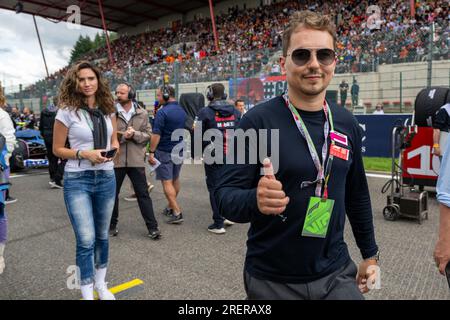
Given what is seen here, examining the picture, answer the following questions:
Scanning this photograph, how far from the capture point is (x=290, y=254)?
1.64 metres

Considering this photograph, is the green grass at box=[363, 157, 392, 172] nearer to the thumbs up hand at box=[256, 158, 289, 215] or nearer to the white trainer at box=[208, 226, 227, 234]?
the white trainer at box=[208, 226, 227, 234]

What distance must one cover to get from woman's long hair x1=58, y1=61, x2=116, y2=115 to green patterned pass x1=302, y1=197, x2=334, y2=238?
2124 millimetres

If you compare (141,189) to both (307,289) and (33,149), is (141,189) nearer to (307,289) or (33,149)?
(307,289)

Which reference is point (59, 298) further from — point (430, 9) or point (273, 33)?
point (273, 33)

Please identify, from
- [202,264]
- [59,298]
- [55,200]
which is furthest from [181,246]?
[55,200]

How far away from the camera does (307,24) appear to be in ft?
5.54

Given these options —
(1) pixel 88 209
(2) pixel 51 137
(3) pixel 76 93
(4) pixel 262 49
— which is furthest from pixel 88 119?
(4) pixel 262 49

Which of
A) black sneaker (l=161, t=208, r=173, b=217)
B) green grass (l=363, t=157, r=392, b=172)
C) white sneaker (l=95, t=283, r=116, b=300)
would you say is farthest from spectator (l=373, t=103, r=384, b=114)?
white sneaker (l=95, t=283, r=116, b=300)

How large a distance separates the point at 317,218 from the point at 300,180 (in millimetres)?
193

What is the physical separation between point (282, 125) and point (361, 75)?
1153 cm

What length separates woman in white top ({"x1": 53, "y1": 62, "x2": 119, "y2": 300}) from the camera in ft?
9.43

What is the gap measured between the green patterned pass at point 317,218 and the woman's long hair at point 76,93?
6.97 ft

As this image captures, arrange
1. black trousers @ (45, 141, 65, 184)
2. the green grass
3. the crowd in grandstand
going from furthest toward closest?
the crowd in grandstand < the green grass < black trousers @ (45, 141, 65, 184)
